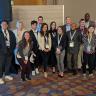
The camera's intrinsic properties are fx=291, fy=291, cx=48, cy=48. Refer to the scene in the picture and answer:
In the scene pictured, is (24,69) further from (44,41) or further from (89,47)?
(89,47)

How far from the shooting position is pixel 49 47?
21.0ft

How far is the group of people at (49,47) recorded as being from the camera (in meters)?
6.12

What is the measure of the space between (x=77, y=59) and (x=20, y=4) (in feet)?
9.02

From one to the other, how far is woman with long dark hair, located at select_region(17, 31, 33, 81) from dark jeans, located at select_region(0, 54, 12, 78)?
0.36 metres

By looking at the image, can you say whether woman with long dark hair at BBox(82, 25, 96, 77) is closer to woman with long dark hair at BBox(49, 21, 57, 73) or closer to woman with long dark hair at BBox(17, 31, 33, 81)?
woman with long dark hair at BBox(49, 21, 57, 73)

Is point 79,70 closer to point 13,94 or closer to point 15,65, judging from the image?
point 15,65

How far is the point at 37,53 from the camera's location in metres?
Result: 6.53

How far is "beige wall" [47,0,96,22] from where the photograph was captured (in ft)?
29.1

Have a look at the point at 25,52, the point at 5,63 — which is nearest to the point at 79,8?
the point at 25,52

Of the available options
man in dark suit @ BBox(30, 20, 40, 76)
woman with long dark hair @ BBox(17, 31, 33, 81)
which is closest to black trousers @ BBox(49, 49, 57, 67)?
man in dark suit @ BBox(30, 20, 40, 76)

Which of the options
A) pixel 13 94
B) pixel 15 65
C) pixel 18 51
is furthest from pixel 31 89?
pixel 15 65

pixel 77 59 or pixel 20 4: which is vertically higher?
pixel 20 4

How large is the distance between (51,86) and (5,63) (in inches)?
47.7

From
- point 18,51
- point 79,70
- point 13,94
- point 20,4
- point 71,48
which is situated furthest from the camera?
point 20,4
